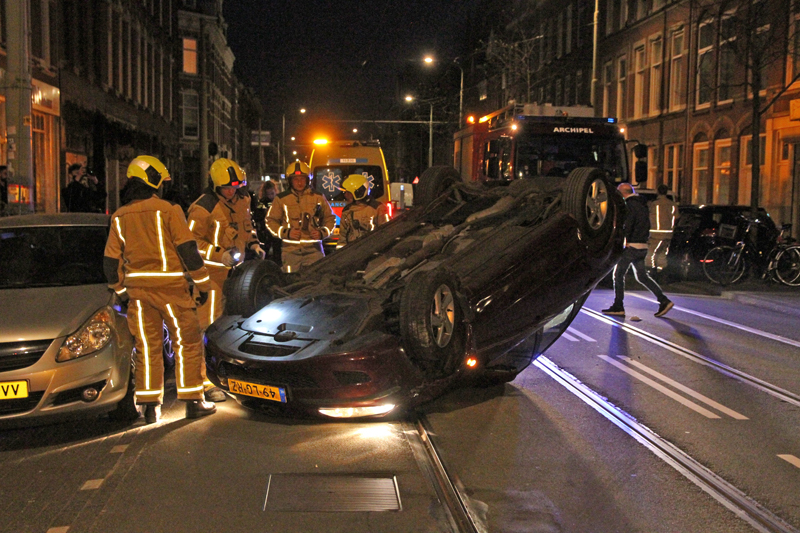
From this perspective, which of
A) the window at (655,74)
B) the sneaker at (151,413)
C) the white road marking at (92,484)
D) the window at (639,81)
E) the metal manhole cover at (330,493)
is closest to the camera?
the metal manhole cover at (330,493)

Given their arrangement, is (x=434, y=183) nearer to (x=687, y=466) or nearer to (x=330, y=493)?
(x=687, y=466)

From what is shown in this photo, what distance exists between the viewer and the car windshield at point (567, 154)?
16031mm

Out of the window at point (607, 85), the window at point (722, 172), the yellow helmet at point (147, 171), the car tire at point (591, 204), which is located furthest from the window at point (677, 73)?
the yellow helmet at point (147, 171)

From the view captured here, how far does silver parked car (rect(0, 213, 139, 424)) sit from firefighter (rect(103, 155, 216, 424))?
15 centimetres

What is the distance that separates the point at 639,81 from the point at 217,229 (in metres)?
31.0

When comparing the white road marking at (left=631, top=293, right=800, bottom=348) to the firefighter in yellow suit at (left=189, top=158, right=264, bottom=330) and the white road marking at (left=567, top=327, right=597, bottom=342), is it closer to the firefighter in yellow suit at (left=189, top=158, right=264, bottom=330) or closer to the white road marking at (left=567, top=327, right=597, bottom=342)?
Answer: the white road marking at (left=567, top=327, right=597, bottom=342)

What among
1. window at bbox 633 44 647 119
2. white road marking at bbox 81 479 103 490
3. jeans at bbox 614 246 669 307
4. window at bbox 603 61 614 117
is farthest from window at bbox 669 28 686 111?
white road marking at bbox 81 479 103 490

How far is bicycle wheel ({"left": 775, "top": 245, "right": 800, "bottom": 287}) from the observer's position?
53.2 ft

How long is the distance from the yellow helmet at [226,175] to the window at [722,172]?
2266 cm

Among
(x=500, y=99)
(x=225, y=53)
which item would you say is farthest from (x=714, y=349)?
(x=225, y=53)

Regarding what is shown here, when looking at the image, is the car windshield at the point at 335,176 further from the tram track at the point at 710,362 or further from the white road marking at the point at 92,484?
the white road marking at the point at 92,484

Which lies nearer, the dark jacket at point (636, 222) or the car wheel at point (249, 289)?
the car wheel at point (249, 289)

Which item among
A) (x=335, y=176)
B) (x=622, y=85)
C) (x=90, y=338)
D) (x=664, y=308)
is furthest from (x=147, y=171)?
(x=622, y=85)

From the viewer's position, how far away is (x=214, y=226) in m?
7.72
